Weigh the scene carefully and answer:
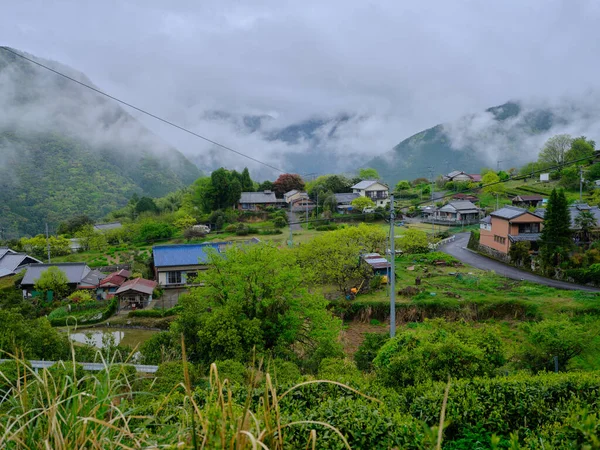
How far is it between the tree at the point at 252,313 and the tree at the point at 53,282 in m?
13.5

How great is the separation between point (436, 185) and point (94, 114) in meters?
65.5

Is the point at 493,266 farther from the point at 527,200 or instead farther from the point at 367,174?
the point at 367,174

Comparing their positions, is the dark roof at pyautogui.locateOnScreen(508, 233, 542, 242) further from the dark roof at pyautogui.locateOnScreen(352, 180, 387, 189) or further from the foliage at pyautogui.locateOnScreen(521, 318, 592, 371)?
the dark roof at pyautogui.locateOnScreen(352, 180, 387, 189)

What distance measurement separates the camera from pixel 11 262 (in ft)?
90.6

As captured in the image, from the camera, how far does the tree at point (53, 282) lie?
20.7 m

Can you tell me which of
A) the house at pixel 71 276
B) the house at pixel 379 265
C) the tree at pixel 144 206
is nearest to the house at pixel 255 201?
the tree at pixel 144 206

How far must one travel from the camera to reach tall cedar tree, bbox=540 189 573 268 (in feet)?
65.4

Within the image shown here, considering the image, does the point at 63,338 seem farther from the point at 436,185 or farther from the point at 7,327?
the point at 436,185

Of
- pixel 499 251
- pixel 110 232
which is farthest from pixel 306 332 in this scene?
pixel 110 232

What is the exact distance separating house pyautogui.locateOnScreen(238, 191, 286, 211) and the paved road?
2092 cm

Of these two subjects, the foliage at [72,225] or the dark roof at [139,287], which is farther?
the foliage at [72,225]

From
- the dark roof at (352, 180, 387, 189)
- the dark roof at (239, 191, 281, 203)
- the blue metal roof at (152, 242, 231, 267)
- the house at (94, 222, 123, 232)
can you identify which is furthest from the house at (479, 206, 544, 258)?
the house at (94, 222, 123, 232)

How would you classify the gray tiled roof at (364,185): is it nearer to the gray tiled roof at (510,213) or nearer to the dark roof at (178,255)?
the gray tiled roof at (510,213)

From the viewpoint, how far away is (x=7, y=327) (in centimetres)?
891
